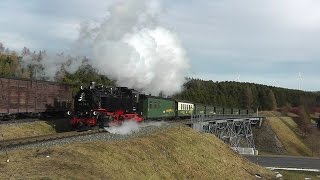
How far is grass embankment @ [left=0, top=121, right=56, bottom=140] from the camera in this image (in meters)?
27.0

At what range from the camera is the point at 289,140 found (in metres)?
94.8

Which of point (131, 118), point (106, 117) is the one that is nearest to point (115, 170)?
point (106, 117)

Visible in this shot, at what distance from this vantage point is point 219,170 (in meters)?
26.5

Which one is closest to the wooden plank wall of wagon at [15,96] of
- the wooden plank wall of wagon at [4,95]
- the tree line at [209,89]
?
the wooden plank wall of wagon at [4,95]

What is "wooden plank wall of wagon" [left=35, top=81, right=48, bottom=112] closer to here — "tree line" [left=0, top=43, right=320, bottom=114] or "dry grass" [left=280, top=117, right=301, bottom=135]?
"tree line" [left=0, top=43, right=320, bottom=114]

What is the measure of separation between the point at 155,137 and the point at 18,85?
1429 centimetres

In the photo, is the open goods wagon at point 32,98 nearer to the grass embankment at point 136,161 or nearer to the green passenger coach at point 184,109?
the grass embankment at point 136,161

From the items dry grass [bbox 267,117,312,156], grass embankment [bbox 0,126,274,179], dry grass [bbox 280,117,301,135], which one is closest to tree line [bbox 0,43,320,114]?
grass embankment [bbox 0,126,274,179]

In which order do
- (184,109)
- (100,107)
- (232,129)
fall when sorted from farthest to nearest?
(232,129) → (184,109) → (100,107)

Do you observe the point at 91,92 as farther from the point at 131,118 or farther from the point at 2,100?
the point at 2,100

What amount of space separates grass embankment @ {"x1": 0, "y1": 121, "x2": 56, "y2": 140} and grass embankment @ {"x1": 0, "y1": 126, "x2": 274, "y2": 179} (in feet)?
29.6

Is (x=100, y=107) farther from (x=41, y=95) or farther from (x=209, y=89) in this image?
(x=209, y=89)

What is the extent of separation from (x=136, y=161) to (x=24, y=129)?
1303 cm

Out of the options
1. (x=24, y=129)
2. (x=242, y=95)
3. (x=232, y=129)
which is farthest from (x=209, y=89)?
(x=24, y=129)
